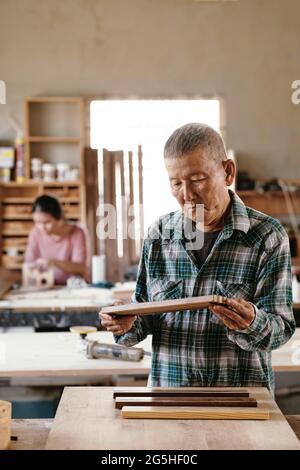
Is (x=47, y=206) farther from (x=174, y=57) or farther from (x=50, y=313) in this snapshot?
(x=174, y=57)

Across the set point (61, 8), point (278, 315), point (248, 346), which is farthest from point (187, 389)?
point (61, 8)

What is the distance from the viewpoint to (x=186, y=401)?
1710 millimetres

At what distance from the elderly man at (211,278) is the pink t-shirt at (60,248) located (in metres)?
3.33

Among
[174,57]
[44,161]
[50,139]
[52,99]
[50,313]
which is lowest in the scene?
[50,313]

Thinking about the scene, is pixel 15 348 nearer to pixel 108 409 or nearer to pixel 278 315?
pixel 108 409

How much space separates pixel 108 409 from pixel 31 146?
242 inches

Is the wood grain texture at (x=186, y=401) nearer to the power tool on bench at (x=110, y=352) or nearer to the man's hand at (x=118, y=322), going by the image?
the man's hand at (x=118, y=322)

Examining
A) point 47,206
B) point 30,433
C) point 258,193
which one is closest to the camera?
point 30,433

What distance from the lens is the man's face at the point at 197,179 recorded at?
1.82m

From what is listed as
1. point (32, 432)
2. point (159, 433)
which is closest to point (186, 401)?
point (159, 433)

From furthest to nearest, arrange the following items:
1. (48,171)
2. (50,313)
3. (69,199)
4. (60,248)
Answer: (69,199) < (48,171) < (60,248) < (50,313)

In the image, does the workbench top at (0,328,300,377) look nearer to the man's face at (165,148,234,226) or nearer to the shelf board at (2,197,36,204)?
the man's face at (165,148,234,226)

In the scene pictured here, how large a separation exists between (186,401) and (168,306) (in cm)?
27

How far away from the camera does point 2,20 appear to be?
7.48 metres
